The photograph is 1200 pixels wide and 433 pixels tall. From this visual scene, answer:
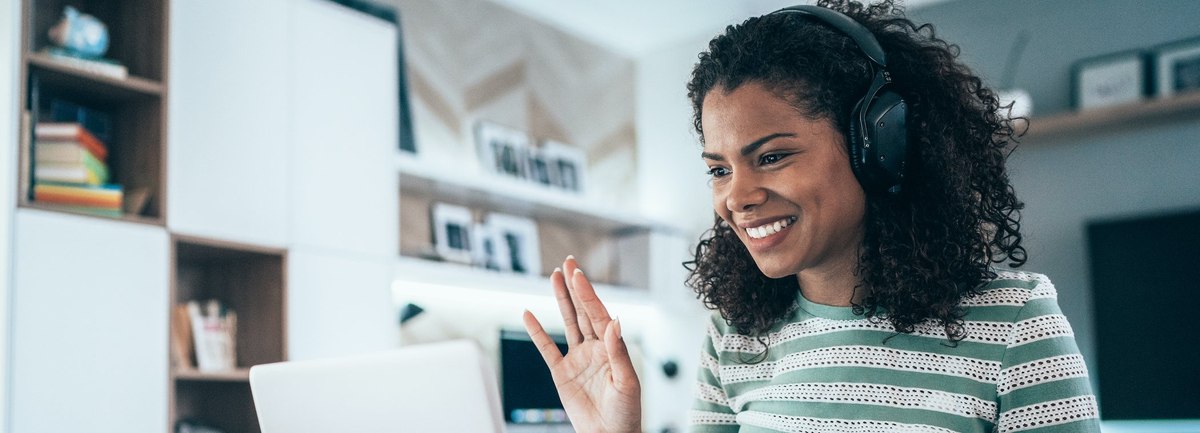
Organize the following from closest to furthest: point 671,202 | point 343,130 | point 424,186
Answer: point 343,130
point 424,186
point 671,202

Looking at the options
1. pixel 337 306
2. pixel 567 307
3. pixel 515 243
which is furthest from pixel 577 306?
pixel 515 243

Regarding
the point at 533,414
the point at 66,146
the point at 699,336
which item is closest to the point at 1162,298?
the point at 699,336

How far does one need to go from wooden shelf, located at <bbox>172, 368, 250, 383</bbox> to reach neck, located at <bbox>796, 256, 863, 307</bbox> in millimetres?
2041

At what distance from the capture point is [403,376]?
1.04 m

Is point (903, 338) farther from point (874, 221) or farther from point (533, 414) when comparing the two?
point (533, 414)

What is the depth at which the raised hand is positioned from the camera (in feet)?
3.69

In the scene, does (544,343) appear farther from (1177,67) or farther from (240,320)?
(1177,67)

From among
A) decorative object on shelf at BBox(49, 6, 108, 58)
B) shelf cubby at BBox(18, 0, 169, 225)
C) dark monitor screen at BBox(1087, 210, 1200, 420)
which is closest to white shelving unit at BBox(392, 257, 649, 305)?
shelf cubby at BBox(18, 0, 169, 225)

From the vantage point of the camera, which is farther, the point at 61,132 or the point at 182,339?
the point at 182,339

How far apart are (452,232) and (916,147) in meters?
3.03

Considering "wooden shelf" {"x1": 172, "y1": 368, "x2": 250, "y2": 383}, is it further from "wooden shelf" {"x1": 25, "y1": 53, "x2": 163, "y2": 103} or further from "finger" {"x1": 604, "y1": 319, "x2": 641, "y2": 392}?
"finger" {"x1": 604, "y1": 319, "x2": 641, "y2": 392}

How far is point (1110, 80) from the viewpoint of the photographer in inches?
169

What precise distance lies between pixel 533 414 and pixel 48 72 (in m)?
2.14

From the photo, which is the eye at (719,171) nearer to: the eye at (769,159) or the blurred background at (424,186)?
the eye at (769,159)
